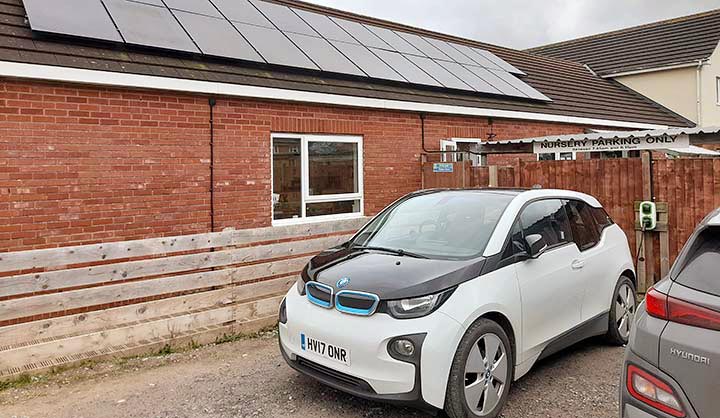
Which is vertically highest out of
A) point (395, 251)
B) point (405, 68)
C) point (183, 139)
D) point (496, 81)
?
point (496, 81)

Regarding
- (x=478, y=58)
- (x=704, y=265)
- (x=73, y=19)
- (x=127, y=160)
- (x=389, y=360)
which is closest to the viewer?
(x=704, y=265)

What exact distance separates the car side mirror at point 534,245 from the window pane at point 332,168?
14.8 ft

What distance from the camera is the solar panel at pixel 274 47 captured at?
8.00m

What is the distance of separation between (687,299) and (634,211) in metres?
5.41

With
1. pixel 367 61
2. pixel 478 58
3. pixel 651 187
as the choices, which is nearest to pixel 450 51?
pixel 478 58

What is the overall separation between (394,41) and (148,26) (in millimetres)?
5838

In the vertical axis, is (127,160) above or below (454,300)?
above

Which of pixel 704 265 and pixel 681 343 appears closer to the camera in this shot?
pixel 681 343

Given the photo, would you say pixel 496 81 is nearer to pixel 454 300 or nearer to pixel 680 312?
pixel 454 300

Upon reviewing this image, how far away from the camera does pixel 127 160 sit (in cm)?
624

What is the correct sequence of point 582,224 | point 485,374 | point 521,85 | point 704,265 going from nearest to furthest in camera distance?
point 704,265 → point 485,374 → point 582,224 → point 521,85

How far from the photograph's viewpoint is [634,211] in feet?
23.1

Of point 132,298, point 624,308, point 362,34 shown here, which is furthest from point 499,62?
point 132,298

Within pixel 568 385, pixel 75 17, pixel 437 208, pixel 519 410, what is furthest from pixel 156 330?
pixel 75 17
